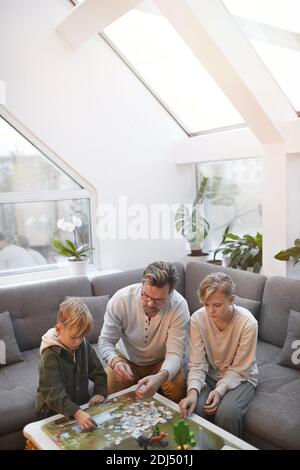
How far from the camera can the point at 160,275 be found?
2408 mm

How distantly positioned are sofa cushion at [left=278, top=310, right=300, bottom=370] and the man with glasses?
706mm

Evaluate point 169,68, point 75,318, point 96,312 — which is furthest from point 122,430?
point 169,68

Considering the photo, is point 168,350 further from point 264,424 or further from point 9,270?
point 9,270

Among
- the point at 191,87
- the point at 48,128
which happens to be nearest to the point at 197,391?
the point at 48,128

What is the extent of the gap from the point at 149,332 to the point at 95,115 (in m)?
2.31

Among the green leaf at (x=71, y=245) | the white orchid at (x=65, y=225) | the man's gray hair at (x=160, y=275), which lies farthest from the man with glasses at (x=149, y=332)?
the white orchid at (x=65, y=225)

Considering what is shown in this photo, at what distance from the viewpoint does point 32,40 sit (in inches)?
150

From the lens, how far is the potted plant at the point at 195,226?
4.47m

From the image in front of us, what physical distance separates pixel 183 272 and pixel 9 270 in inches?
59.6

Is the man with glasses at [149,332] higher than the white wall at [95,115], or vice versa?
the white wall at [95,115]

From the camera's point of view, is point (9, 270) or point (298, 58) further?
point (9, 270)

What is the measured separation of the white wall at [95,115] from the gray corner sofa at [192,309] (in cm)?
80

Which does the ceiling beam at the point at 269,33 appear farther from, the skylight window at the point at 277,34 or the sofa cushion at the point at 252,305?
the sofa cushion at the point at 252,305

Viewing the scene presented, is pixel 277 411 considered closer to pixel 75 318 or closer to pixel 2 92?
pixel 75 318
